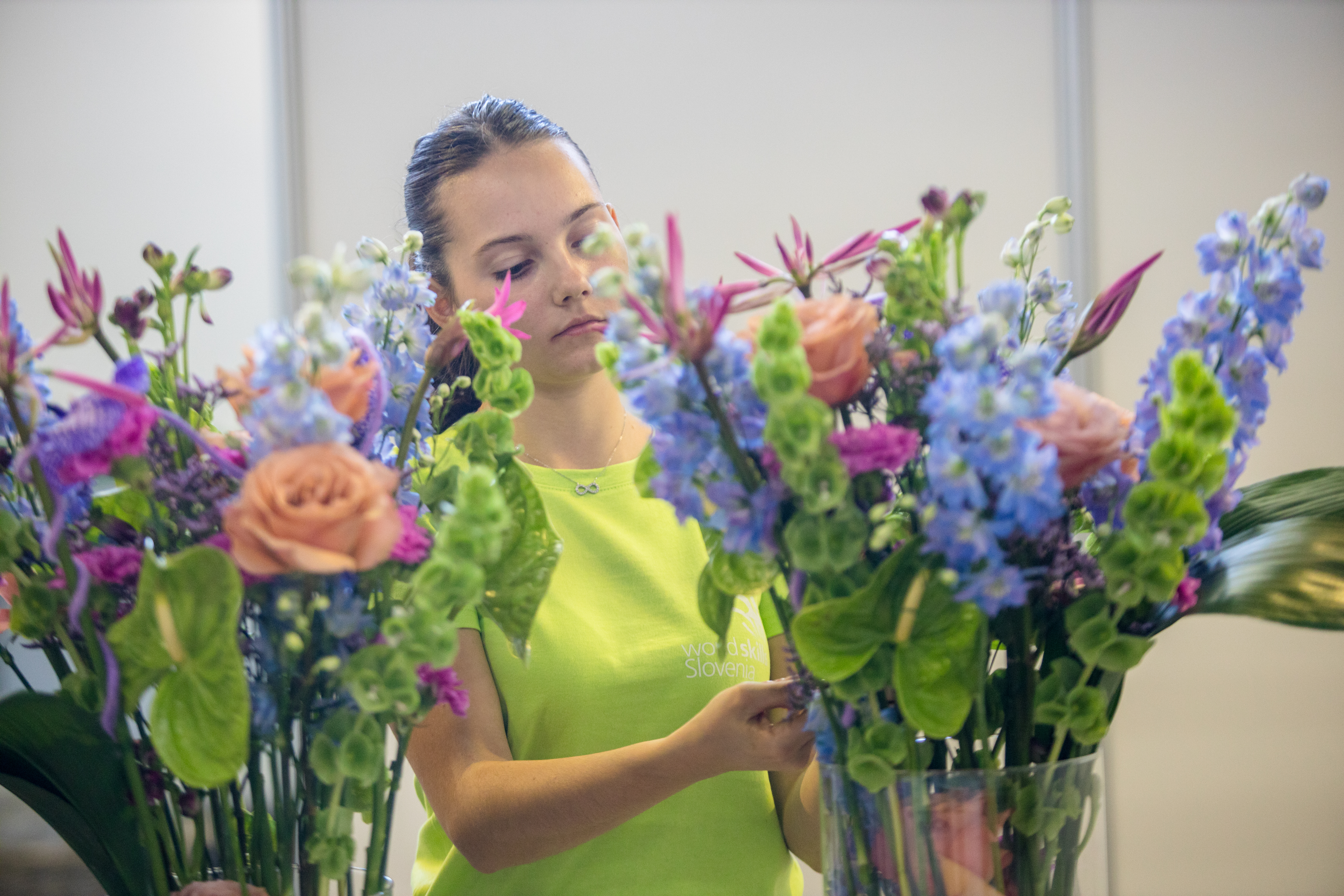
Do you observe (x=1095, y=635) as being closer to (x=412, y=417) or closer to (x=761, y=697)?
(x=761, y=697)

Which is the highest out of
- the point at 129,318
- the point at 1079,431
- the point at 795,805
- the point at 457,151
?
the point at 457,151

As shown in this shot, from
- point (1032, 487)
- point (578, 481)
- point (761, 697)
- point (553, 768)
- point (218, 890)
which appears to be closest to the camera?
point (1032, 487)

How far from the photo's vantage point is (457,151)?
0.99 m

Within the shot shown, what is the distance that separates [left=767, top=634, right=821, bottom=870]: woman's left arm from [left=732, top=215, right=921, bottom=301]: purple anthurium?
432mm

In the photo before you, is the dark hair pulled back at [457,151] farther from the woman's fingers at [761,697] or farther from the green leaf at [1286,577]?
the green leaf at [1286,577]

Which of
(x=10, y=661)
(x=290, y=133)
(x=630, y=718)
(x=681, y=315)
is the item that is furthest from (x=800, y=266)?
(x=290, y=133)

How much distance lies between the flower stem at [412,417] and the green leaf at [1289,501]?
0.38 m

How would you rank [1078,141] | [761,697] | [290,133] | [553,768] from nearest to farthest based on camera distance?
[761,697] → [553,768] → [290,133] → [1078,141]

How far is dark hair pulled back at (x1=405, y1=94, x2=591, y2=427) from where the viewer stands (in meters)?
0.98

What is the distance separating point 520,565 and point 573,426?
53cm

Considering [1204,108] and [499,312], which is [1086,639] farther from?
[1204,108]

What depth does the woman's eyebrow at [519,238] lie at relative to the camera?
914 mm

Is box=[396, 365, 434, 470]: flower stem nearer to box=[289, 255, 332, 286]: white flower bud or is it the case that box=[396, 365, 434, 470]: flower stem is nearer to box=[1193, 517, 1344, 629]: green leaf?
box=[289, 255, 332, 286]: white flower bud

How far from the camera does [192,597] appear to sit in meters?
0.43
